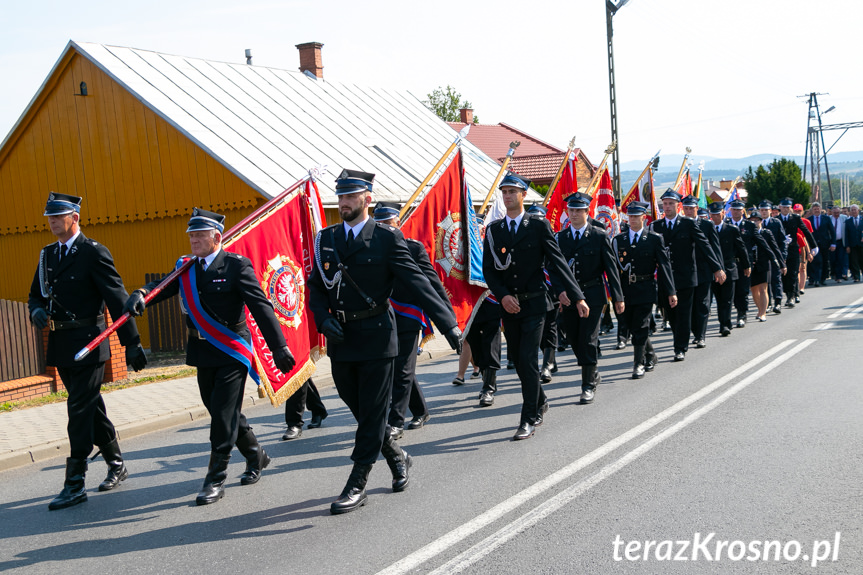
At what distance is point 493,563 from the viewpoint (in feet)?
14.7

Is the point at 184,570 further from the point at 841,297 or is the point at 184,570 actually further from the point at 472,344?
the point at 841,297

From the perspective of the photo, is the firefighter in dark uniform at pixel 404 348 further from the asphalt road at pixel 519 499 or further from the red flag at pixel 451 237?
the red flag at pixel 451 237

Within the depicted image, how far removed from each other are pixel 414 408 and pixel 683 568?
13.2 feet

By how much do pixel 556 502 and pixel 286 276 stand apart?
3.21m

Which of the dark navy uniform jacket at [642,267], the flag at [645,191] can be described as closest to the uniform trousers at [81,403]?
the dark navy uniform jacket at [642,267]

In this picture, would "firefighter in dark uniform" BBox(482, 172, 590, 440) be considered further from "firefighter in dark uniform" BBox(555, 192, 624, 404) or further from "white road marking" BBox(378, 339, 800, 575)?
"firefighter in dark uniform" BBox(555, 192, 624, 404)

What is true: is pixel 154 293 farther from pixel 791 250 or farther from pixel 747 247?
pixel 791 250

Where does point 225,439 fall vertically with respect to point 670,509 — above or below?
above

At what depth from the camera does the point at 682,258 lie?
11.9 metres

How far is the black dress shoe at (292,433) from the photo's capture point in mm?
7875

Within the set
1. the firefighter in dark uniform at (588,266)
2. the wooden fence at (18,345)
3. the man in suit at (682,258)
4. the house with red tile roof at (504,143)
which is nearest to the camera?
the firefighter in dark uniform at (588,266)

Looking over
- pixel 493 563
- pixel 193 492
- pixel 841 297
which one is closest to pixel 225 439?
pixel 193 492

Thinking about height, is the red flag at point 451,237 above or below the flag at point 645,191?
below

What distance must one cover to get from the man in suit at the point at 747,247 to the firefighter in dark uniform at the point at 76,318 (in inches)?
430
